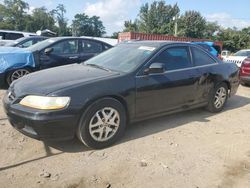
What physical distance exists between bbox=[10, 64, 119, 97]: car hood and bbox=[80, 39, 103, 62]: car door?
3.61 m

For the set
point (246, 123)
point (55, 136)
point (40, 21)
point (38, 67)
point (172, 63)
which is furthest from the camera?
point (40, 21)

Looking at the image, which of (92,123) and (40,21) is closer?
(92,123)

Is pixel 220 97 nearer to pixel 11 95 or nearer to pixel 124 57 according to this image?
pixel 124 57

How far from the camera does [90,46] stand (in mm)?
8688

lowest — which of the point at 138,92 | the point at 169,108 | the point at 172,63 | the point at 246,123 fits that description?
the point at 246,123

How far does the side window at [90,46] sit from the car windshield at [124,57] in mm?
3215

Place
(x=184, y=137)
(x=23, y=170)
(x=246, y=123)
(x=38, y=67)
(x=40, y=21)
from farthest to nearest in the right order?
1. (x=40, y=21)
2. (x=38, y=67)
3. (x=246, y=123)
4. (x=184, y=137)
5. (x=23, y=170)

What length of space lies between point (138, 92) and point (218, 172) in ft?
5.25

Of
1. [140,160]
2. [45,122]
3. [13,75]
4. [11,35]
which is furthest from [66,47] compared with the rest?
[11,35]

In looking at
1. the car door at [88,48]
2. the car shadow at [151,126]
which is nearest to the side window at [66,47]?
the car door at [88,48]

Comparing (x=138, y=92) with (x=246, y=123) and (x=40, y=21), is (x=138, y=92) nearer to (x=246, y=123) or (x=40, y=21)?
(x=246, y=123)

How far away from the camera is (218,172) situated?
146 inches

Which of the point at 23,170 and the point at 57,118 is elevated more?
the point at 57,118

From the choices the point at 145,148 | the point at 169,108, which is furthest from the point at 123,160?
the point at 169,108
